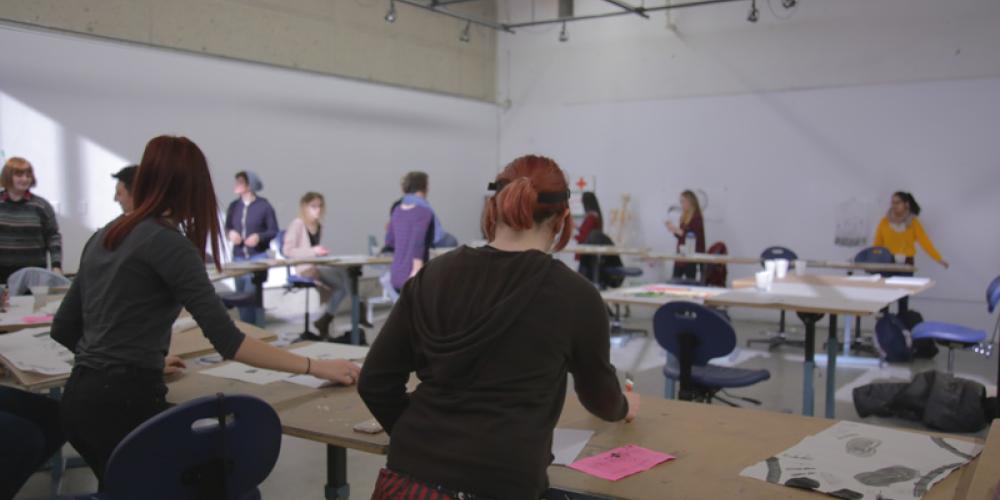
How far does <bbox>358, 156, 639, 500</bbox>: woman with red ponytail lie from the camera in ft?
4.64

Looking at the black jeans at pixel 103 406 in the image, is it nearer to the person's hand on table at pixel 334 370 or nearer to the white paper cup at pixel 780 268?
the person's hand on table at pixel 334 370

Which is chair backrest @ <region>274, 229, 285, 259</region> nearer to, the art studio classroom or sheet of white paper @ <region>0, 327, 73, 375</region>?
the art studio classroom

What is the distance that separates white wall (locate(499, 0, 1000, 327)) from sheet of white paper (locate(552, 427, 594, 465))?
7.13m

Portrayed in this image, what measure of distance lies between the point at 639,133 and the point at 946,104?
3200mm

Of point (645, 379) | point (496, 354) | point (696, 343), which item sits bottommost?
point (645, 379)

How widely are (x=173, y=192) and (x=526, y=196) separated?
0.92m

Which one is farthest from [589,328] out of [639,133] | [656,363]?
[639,133]

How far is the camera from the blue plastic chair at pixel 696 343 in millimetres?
3641

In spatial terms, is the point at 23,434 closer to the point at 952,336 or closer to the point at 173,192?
the point at 173,192

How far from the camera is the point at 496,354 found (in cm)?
142

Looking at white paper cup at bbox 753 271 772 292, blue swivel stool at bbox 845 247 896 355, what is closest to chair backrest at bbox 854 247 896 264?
blue swivel stool at bbox 845 247 896 355

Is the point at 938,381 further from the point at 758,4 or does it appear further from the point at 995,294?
the point at 758,4

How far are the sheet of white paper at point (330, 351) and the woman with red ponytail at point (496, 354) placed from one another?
46.2 inches

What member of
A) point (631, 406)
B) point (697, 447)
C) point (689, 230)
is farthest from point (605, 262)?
point (697, 447)
